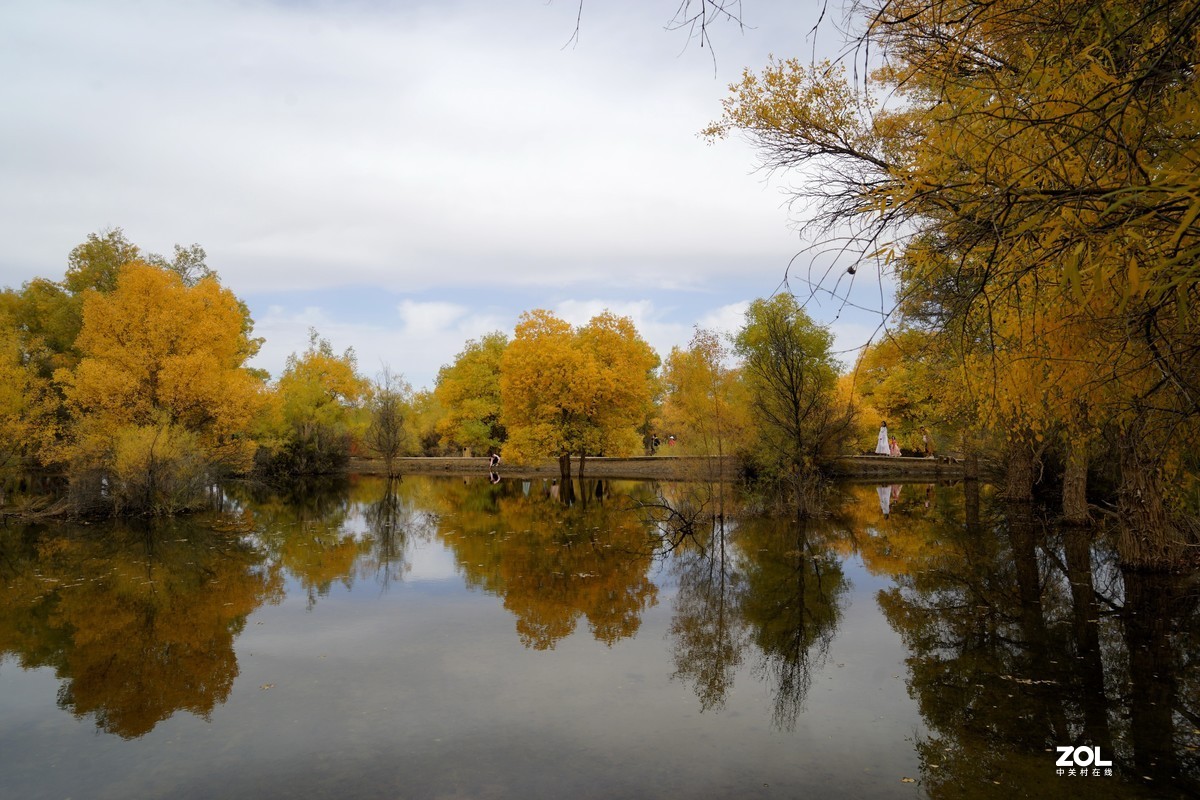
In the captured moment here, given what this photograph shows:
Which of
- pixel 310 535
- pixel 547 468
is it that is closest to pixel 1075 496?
pixel 310 535

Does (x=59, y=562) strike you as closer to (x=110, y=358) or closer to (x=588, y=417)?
(x=110, y=358)

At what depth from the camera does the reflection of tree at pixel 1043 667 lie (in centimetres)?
562

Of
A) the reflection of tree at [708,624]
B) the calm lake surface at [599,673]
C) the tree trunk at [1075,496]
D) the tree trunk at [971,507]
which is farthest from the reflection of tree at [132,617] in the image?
the tree trunk at [1075,496]

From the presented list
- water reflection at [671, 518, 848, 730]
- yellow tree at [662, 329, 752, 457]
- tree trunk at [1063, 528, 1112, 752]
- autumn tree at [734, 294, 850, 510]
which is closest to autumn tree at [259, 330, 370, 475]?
yellow tree at [662, 329, 752, 457]

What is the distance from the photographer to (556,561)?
1477 cm

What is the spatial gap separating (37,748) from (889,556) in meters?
13.6

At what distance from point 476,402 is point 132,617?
136 feet

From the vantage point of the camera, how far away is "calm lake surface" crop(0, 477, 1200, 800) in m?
5.70

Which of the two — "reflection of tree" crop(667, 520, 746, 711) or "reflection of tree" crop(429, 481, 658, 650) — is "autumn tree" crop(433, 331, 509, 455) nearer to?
"reflection of tree" crop(429, 481, 658, 650)

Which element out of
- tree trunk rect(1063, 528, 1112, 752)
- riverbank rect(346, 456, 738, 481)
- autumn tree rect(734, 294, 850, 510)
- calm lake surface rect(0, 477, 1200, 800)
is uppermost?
autumn tree rect(734, 294, 850, 510)

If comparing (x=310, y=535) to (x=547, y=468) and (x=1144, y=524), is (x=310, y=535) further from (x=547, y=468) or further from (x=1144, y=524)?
(x=547, y=468)

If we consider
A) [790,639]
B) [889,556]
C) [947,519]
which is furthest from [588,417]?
[790,639]

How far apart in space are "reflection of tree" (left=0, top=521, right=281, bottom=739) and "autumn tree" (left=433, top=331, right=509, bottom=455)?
34.3 meters

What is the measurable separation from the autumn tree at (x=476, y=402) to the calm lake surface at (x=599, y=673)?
36286 millimetres
